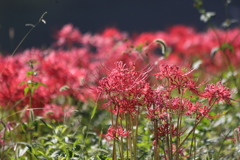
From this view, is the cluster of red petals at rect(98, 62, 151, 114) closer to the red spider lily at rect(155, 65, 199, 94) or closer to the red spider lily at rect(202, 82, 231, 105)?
the red spider lily at rect(155, 65, 199, 94)

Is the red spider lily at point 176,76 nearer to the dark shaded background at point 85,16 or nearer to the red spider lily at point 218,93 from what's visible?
the red spider lily at point 218,93

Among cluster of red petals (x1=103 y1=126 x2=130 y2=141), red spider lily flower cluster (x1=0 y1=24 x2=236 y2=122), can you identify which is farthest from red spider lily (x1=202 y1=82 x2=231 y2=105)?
cluster of red petals (x1=103 y1=126 x2=130 y2=141)

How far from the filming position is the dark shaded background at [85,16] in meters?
7.55

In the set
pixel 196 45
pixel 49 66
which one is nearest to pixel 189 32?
pixel 196 45

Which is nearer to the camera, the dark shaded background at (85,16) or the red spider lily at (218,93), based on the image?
the red spider lily at (218,93)

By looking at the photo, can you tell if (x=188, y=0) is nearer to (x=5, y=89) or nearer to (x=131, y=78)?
(x=5, y=89)

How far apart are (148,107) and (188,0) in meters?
7.03

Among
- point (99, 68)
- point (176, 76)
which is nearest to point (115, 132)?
point (176, 76)

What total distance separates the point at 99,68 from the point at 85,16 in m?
5.29

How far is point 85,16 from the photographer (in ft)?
26.0

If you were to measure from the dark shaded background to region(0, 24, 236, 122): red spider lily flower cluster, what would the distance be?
271 cm

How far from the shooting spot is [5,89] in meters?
2.89

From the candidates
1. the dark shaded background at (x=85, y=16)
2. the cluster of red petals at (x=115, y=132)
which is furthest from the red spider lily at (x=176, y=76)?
the dark shaded background at (x=85, y=16)

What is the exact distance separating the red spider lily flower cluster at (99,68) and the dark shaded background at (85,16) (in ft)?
8.90
